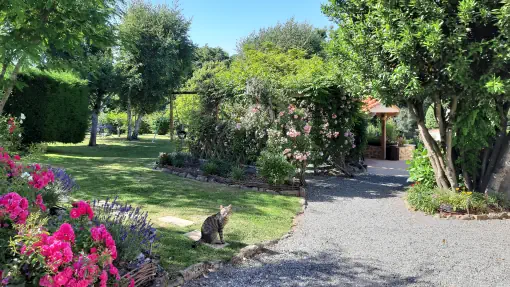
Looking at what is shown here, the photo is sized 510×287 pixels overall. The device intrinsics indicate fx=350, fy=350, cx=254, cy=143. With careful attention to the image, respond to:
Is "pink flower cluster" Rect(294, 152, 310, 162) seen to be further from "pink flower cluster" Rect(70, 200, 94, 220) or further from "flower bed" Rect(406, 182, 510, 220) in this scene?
"pink flower cluster" Rect(70, 200, 94, 220)

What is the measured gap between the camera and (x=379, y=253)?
4367 mm

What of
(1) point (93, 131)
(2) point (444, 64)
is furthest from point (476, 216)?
(1) point (93, 131)

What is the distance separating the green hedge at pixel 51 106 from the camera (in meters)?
12.6

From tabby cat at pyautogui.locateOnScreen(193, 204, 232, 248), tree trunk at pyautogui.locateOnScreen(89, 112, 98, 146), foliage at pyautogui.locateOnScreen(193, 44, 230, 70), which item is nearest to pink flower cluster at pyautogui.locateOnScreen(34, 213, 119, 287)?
tabby cat at pyautogui.locateOnScreen(193, 204, 232, 248)

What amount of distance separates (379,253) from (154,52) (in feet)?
51.8

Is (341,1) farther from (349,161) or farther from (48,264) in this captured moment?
(48,264)

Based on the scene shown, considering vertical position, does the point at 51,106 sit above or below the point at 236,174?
above

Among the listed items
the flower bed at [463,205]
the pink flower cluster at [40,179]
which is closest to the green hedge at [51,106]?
the pink flower cluster at [40,179]

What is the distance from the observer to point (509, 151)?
21.5 ft

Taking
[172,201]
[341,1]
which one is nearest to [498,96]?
[341,1]

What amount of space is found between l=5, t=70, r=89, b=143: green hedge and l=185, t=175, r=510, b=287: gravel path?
1111cm

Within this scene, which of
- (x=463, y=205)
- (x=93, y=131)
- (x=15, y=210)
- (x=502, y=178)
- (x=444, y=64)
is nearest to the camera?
(x=15, y=210)

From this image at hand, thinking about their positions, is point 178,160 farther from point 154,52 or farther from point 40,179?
point 154,52

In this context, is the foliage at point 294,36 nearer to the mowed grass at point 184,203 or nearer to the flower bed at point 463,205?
the mowed grass at point 184,203
